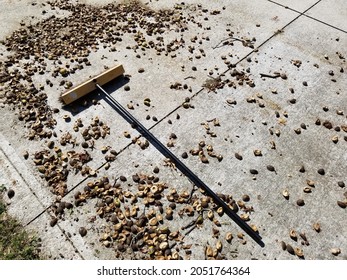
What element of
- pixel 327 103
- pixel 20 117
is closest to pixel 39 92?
pixel 20 117

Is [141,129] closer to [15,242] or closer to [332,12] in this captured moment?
[15,242]

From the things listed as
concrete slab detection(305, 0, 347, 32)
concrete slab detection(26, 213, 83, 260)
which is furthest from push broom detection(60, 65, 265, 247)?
concrete slab detection(305, 0, 347, 32)

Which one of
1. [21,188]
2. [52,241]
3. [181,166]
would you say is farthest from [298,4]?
[52,241]

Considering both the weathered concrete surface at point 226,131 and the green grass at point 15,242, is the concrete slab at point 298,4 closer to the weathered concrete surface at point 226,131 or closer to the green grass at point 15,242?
the weathered concrete surface at point 226,131

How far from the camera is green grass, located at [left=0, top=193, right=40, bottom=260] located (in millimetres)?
2439

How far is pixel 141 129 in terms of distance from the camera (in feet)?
10.8

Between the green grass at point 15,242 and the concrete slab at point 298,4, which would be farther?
the concrete slab at point 298,4

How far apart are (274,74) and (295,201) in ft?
5.68

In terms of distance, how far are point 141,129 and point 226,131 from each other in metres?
0.88

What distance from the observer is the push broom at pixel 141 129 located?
102 inches

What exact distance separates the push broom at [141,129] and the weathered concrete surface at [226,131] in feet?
0.23

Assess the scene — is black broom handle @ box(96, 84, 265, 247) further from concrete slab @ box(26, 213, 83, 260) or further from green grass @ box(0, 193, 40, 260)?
green grass @ box(0, 193, 40, 260)

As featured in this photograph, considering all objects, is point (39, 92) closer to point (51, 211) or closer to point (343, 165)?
point (51, 211)

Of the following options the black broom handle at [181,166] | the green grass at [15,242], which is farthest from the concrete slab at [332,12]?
the green grass at [15,242]
